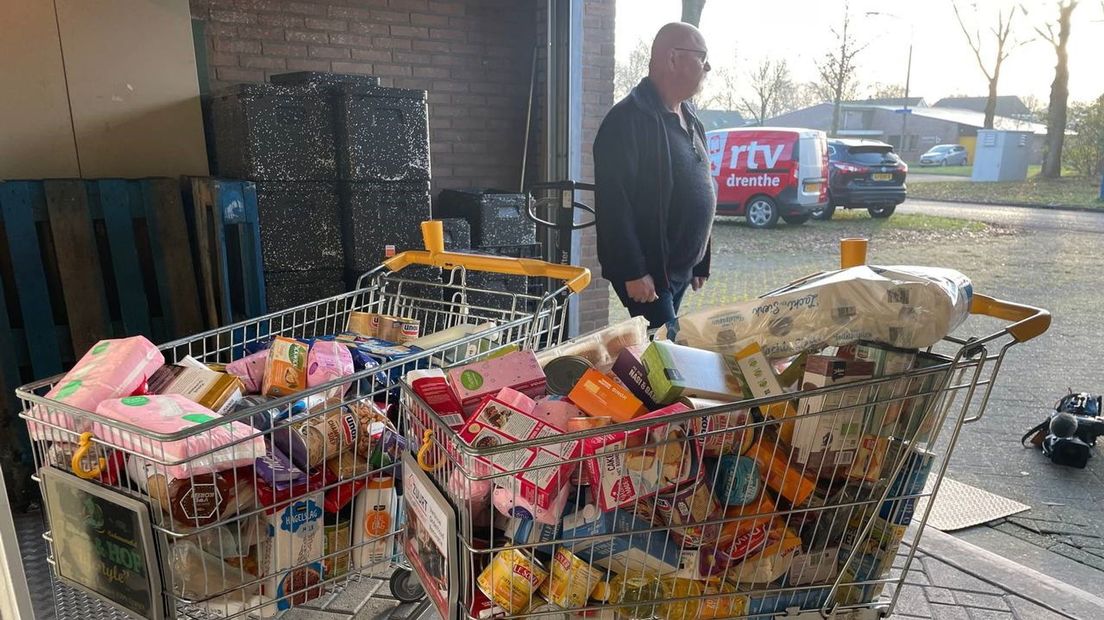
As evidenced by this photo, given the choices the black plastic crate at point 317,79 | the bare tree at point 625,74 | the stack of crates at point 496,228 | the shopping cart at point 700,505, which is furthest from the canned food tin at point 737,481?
the bare tree at point 625,74

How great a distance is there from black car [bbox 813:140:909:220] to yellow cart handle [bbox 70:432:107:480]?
3.14m

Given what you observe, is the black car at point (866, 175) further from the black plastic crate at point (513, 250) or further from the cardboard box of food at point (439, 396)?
the cardboard box of food at point (439, 396)

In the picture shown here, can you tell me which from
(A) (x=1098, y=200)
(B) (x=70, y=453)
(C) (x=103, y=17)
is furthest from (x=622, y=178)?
(C) (x=103, y=17)

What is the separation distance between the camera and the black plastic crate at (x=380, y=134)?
10.6 feet

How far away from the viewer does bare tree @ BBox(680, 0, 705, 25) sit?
3834 mm

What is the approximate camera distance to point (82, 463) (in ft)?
4.39

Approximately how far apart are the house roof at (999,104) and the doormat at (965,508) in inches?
57.4

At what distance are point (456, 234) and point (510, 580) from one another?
264 centimetres

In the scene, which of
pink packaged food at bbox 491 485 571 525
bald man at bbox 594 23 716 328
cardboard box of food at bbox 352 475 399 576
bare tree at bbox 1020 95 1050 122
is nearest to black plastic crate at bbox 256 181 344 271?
bald man at bbox 594 23 716 328

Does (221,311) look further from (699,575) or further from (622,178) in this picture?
(699,575)

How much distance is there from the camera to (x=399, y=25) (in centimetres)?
428

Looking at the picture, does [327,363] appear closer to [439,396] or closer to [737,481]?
[439,396]

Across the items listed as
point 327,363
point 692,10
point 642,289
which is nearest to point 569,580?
point 327,363

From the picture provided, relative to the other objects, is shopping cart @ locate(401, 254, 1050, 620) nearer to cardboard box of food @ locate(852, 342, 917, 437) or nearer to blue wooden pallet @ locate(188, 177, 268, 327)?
cardboard box of food @ locate(852, 342, 917, 437)
